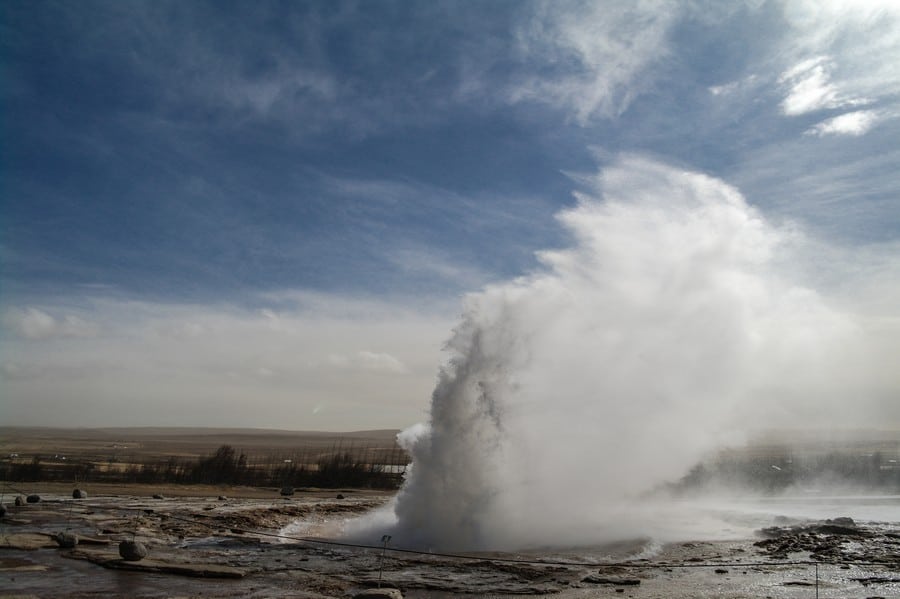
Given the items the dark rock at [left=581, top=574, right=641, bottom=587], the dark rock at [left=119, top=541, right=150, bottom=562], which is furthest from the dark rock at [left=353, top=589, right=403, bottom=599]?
the dark rock at [left=119, top=541, right=150, bottom=562]

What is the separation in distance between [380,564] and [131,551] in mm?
7749

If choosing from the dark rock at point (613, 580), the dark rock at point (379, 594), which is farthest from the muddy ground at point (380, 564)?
the dark rock at point (379, 594)

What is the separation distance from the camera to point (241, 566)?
19.2 m

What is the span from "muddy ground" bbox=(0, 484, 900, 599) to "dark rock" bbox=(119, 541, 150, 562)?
0.36 meters

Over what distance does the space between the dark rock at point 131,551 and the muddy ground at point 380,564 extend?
1.19 feet

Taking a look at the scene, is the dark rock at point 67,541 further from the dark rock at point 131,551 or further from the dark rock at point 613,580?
the dark rock at point 613,580

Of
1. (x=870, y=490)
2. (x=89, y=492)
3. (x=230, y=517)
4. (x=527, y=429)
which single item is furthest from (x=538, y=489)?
(x=870, y=490)

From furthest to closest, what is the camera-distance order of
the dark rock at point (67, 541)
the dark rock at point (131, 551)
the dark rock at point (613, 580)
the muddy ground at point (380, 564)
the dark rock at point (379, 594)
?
the dark rock at point (67, 541)
the dark rock at point (131, 551)
the dark rock at point (613, 580)
the muddy ground at point (380, 564)
the dark rock at point (379, 594)

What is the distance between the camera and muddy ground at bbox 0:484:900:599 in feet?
53.8

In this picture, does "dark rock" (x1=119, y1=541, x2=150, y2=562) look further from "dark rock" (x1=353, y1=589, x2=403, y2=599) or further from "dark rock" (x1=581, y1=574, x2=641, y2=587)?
"dark rock" (x1=581, y1=574, x2=641, y2=587)

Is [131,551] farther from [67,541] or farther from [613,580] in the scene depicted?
[613,580]

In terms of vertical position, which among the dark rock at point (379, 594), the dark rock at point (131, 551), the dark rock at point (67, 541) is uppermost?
the dark rock at point (379, 594)

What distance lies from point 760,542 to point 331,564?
743 inches

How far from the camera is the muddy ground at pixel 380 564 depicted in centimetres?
1639
